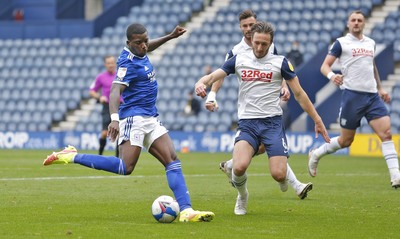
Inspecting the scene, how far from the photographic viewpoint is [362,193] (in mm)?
13508

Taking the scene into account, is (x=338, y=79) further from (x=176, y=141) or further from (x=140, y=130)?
(x=176, y=141)

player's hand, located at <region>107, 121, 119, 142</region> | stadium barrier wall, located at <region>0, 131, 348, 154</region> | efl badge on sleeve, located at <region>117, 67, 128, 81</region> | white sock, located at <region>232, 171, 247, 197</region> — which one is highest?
efl badge on sleeve, located at <region>117, 67, 128, 81</region>

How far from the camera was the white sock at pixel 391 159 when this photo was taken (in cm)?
1372

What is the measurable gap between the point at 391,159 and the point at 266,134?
3.90m

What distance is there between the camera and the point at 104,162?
998cm

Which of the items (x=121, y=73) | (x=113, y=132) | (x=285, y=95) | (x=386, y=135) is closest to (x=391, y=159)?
(x=386, y=135)

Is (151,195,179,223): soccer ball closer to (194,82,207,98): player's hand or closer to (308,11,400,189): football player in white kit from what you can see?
(194,82,207,98): player's hand

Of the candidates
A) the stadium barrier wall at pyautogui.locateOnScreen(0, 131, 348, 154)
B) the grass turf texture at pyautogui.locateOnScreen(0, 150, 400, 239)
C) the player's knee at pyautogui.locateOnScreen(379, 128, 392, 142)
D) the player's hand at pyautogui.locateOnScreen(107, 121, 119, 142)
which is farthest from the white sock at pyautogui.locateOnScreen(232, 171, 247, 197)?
the stadium barrier wall at pyautogui.locateOnScreen(0, 131, 348, 154)

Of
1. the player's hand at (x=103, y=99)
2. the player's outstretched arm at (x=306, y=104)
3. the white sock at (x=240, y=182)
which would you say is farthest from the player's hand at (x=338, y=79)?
the player's hand at (x=103, y=99)

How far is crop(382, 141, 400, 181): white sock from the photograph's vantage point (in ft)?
45.0

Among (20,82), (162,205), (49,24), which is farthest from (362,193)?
(49,24)

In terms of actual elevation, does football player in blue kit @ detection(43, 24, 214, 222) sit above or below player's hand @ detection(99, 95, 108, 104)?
above

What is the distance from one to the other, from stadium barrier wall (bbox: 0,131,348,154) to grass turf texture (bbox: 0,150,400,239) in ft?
30.8

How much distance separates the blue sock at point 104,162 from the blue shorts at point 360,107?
5364 mm
